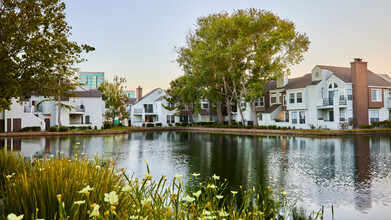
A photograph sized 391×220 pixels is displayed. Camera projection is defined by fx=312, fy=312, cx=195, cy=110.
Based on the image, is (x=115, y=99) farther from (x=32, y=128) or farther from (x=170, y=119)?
(x=32, y=128)

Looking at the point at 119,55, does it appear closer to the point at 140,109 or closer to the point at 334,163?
the point at 140,109

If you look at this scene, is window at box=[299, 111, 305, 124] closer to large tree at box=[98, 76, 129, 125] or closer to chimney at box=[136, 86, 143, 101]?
large tree at box=[98, 76, 129, 125]

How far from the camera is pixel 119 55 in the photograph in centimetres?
4825

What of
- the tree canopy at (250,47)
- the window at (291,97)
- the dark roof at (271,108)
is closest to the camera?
the tree canopy at (250,47)

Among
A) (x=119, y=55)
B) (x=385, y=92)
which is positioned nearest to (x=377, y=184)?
(x=385, y=92)

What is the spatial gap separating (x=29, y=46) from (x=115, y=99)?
183ft

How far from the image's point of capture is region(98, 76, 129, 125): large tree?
6378 centimetres

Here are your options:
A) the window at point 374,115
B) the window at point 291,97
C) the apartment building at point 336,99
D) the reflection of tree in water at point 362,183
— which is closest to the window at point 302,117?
the apartment building at point 336,99

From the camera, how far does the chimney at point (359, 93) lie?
132ft

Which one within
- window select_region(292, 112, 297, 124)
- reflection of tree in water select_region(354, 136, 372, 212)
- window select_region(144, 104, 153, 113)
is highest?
window select_region(144, 104, 153, 113)

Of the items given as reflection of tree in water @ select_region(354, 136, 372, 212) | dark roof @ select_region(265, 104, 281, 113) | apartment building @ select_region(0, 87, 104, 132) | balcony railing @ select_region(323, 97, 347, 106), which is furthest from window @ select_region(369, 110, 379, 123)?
apartment building @ select_region(0, 87, 104, 132)

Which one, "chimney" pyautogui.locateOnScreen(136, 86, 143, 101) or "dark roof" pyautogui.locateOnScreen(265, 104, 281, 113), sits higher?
"chimney" pyautogui.locateOnScreen(136, 86, 143, 101)

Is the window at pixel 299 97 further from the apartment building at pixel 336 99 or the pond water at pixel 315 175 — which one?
the pond water at pixel 315 175

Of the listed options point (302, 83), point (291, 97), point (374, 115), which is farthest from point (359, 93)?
point (291, 97)
